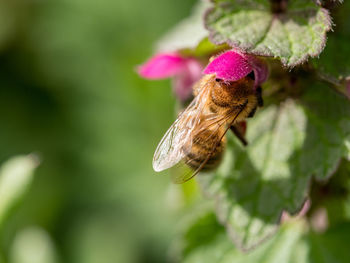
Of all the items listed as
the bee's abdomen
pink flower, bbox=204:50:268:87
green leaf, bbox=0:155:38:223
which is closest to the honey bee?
the bee's abdomen

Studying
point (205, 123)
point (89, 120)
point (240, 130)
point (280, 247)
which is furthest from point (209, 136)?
point (89, 120)

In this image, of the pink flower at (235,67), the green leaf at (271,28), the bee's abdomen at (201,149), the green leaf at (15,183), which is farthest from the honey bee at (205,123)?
the green leaf at (15,183)

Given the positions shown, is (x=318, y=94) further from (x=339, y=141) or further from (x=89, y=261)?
(x=89, y=261)

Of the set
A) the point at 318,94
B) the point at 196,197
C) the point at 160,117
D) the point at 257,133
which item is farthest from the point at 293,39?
the point at 160,117

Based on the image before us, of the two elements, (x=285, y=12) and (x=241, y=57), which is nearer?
(x=241, y=57)

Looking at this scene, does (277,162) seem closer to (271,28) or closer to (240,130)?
(240,130)

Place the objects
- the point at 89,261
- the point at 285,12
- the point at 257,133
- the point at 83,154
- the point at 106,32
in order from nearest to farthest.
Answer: the point at 285,12 → the point at 257,133 → the point at 89,261 → the point at 83,154 → the point at 106,32
